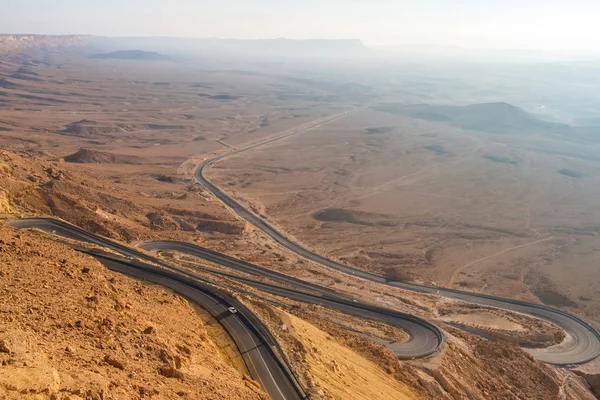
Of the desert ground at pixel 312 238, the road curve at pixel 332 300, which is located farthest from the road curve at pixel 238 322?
the road curve at pixel 332 300

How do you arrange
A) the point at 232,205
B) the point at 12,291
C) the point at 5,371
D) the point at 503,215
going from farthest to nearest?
the point at 503,215
the point at 232,205
the point at 12,291
the point at 5,371

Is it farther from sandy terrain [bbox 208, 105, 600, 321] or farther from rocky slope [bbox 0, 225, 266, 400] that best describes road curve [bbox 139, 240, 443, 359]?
rocky slope [bbox 0, 225, 266, 400]

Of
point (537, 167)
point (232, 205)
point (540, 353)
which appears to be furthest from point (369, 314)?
point (537, 167)

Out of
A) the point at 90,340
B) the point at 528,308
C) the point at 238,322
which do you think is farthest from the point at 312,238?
the point at 90,340

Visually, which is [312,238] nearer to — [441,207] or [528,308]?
[528,308]

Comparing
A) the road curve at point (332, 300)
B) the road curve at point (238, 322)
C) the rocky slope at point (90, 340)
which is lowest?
the road curve at point (332, 300)

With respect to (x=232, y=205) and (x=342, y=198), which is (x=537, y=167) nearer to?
(x=342, y=198)

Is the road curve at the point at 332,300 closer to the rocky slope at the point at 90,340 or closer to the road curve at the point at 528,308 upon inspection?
the road curve at the point at 528,308
